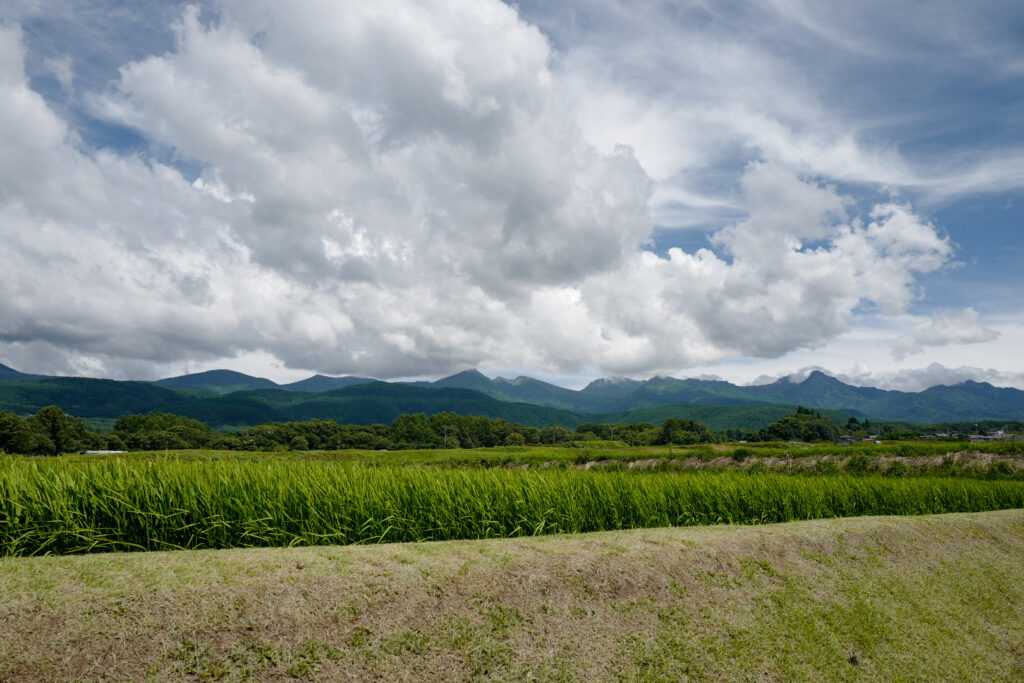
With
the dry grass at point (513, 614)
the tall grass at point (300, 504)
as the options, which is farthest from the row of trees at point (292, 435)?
the dry grass at point (513, 614)

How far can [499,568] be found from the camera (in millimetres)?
5594

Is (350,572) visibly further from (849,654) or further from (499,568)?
(849,654)

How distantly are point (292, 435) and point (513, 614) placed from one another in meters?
51.4

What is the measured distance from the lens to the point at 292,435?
51.7 m

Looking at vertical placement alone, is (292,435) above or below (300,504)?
below

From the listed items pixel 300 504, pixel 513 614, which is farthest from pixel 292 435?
pixel 513 614

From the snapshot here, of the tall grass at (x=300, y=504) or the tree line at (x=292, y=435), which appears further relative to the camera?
the tree line at (x=292, y=435)

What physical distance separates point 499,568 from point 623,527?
450 cm

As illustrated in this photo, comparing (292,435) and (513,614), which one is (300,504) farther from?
(292,435)

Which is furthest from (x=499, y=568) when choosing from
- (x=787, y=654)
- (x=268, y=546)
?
(x=787, y=654)

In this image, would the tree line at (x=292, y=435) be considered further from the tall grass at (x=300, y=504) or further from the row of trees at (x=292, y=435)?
the tall grass at (x=300, y=504)

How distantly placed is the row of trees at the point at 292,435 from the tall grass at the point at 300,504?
24.2 meters

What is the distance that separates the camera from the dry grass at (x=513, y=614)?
4113mm

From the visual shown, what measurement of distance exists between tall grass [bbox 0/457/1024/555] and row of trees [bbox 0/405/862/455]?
24.2 metres
